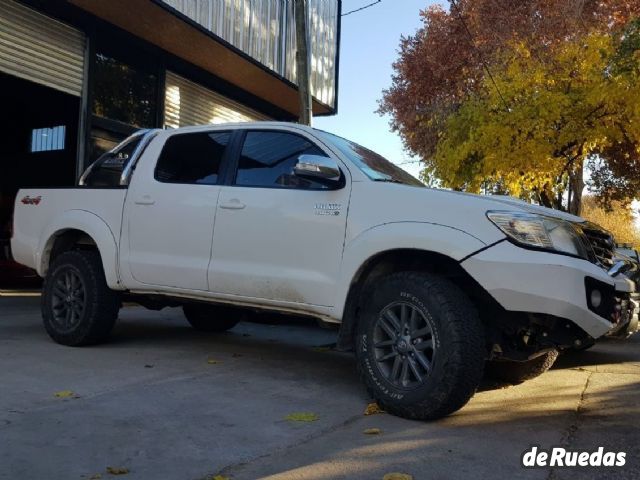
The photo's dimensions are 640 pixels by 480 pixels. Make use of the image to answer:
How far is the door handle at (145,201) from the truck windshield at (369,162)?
1570 millimetres

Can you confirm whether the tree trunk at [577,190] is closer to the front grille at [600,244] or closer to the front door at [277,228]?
the front grille at [600,244]

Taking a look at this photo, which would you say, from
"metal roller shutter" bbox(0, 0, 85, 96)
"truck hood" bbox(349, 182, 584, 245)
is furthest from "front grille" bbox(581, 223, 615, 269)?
"metal roller shutter" bbox(0, 0, 85, 96)

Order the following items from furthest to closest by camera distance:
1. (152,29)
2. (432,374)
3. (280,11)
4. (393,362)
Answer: (280,11)
(152,29)
(393,362)
(432,374)

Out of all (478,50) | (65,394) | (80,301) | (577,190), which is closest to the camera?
(65,394)

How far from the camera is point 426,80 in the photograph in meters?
20.7

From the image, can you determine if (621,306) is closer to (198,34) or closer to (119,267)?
(119,267)

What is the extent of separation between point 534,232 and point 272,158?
2104 mm

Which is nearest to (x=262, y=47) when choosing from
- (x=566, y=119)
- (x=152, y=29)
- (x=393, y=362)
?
(x=152, y=29)

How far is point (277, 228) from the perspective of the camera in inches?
184

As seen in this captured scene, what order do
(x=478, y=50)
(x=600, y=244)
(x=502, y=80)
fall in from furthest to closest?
(x=478, y=50) < (x=502, y=80) < (x=600, y=244)

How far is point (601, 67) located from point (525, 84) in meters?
1.57

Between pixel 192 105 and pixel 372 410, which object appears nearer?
pixel 372 410

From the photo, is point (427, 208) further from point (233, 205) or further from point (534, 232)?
point (233, 205)

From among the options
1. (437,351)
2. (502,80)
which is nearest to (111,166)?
(437,351)
